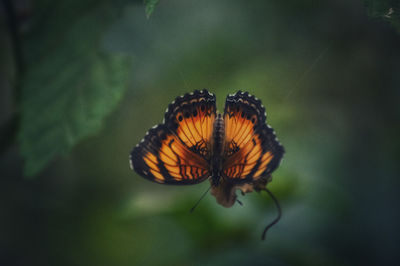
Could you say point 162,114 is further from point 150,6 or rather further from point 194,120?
point 150,6

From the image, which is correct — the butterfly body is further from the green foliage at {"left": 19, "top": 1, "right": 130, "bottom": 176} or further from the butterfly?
the green foliage at {"left": 19, "top": 1, "right": 130, "bottom": 176}

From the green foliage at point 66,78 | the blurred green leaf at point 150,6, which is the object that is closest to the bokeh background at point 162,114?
the green foliage at point 66,78

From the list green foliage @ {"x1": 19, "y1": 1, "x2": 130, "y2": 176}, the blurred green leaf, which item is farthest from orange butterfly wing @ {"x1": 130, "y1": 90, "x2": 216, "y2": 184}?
the blurred green leaf

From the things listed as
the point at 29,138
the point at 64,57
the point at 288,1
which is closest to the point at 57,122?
the point at 29,138

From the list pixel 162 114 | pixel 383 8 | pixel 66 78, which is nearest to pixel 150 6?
pixel 383 8

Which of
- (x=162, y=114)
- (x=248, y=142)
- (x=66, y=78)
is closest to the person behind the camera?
(x=248, y=142)

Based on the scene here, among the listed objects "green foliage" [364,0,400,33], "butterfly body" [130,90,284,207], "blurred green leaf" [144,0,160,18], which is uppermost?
"green foliage" [364,0,400,33]

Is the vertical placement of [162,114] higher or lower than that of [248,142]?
higher

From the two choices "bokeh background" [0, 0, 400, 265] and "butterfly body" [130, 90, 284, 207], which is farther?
"bokeh background" [0, 0, 400, 265]

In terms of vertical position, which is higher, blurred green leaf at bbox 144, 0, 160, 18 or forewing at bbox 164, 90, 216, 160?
forewing at bbox 164, 90, 216, 160
